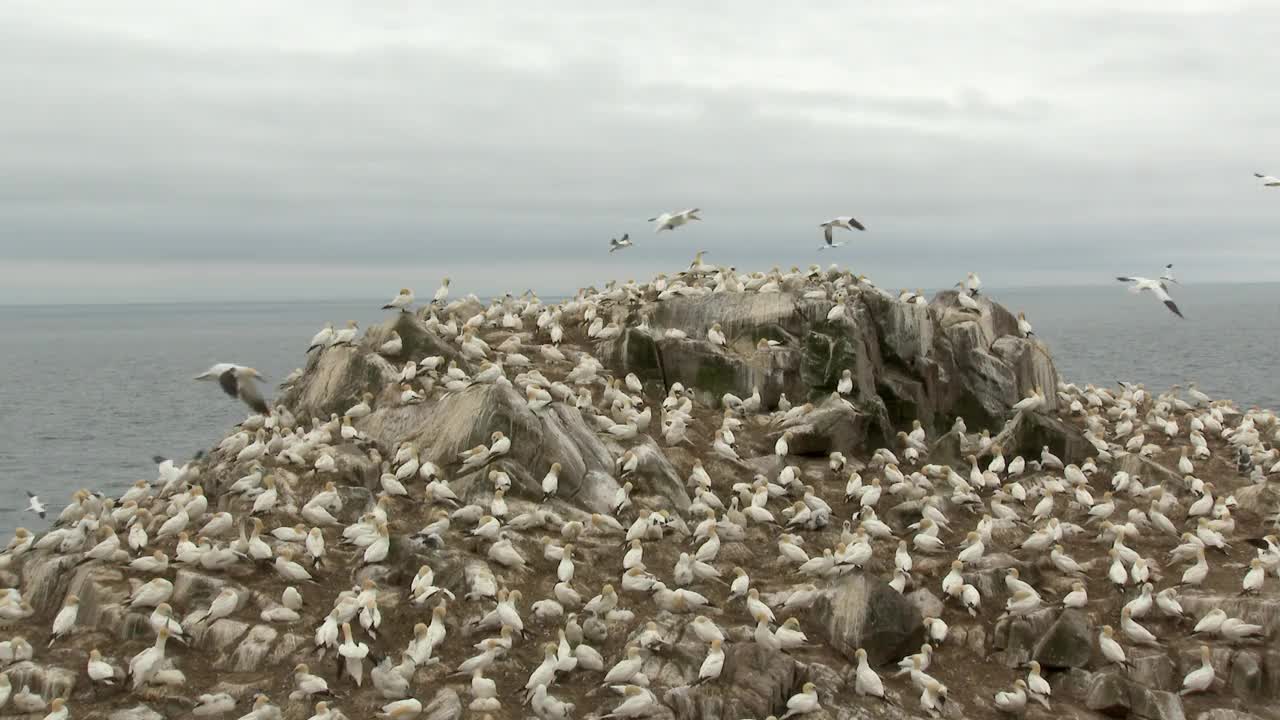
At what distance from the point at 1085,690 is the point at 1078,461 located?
1037cm

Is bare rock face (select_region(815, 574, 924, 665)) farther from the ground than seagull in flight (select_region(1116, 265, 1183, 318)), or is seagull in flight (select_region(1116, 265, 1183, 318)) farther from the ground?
seagull in flight (select_region(1116, 265, 1183, 318))

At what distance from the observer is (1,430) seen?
70625mm

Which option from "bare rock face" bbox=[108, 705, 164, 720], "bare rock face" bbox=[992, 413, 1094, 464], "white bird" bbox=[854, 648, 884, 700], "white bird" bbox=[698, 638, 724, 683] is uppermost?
"bare rock face" bbox=[992, 413, 1094, 464]

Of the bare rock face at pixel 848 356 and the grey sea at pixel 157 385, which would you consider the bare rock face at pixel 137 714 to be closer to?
the bare rock face at pixel 848 356

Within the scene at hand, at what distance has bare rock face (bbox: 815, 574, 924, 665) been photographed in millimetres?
18547

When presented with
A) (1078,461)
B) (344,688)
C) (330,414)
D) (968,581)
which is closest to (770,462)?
(968,581)

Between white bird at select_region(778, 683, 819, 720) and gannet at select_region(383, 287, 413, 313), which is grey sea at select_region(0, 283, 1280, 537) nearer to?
gannet at select_region(383, 287, 413, 313)

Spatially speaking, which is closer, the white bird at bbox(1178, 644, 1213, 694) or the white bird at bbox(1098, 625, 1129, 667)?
the white bird at bbox(1178, 644, 1213, 694)

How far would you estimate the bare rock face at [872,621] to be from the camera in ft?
60.8

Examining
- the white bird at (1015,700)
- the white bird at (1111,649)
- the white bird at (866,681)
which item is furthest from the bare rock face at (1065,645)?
the white bird at (866,681)

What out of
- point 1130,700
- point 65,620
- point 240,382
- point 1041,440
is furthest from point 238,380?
point 1041,440

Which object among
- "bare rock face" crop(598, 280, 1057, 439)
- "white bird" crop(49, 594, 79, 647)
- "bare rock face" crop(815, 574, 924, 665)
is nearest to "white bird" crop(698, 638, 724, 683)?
"bare rock face" crop(815, 574, 924, 665)

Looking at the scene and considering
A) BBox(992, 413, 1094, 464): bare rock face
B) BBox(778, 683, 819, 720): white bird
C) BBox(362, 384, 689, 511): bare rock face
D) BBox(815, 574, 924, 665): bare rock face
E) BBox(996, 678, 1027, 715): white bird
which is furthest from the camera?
BBox(992, 413, 1094, 464): bare rock face

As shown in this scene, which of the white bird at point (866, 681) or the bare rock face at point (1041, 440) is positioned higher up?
the bare rock face at point (1041, 440)
